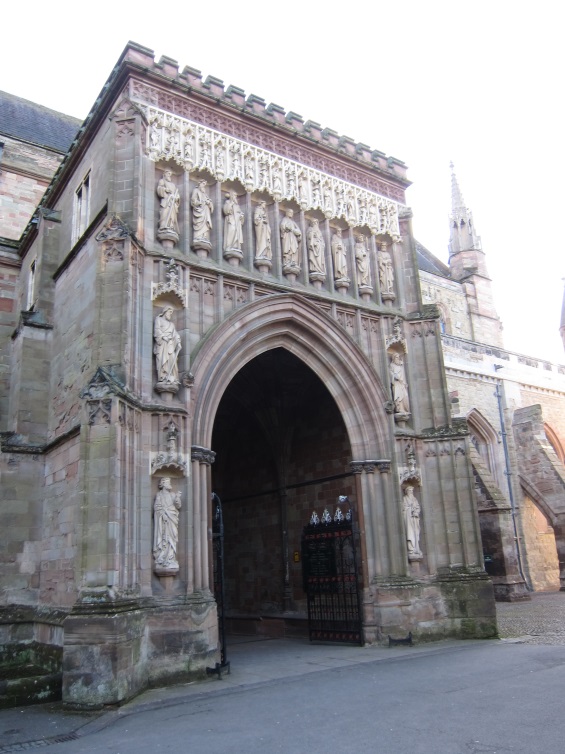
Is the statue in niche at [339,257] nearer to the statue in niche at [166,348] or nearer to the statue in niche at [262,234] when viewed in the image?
the statue in niche at [262,234]

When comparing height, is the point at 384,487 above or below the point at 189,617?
above

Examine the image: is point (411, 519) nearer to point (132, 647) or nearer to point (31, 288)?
point (132, 647)

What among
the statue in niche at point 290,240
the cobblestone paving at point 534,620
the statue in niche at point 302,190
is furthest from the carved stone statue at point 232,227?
the cobblestone paving at point 534,620

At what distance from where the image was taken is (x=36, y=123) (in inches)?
912

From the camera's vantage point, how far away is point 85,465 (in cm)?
941

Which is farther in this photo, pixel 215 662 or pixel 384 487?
pixel 384 487

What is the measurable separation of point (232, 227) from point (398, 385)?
4698mm

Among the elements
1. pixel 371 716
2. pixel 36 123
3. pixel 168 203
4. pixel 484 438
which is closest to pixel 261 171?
pixel 168 203

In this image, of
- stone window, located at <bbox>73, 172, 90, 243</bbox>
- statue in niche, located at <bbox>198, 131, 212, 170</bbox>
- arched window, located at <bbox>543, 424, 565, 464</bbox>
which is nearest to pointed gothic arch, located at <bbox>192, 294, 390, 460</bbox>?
statue in niche, located at <bbox>198, 131, 212, 170</bbox>

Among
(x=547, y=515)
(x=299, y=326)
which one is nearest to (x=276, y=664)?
(x=299, y=326)

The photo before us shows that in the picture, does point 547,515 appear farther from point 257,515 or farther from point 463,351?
point 257,515

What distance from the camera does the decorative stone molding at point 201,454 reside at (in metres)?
10.9

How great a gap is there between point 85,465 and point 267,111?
27.7 feet

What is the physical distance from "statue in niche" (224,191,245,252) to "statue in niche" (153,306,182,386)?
7.21 feet
